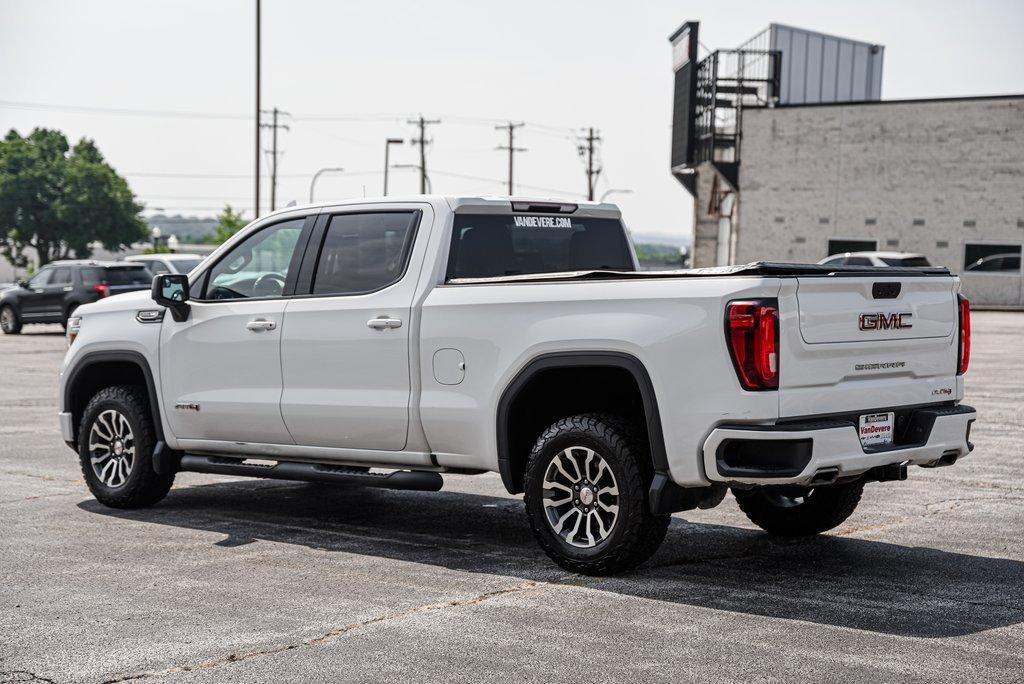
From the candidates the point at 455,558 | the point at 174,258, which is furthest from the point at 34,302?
the point at 455,558

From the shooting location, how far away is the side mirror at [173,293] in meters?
8.38

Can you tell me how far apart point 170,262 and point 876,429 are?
2686 cm

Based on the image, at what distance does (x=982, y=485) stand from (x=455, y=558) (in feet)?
14.9

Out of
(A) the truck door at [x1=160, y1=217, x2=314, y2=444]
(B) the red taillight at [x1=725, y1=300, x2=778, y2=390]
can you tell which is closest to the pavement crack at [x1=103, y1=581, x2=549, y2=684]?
(B) the red taillight at [x1=725, y1=300, x2=778, y2=390]

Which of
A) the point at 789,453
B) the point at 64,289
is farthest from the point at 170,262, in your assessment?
the point at 789,453

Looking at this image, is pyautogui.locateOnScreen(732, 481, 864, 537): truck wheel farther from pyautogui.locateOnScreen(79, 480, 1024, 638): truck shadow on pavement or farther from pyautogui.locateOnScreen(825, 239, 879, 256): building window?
pyautogui.locateOnScreen(825, 239, 879, 256): building window

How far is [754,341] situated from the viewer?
19.7 ft

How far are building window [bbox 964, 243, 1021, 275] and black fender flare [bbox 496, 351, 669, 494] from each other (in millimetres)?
46531

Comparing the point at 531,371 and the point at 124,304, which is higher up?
the point at 124,304

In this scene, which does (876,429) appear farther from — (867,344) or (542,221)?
(542,221)

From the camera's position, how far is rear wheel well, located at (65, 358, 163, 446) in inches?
357

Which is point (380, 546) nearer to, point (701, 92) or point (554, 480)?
point (554, 480)

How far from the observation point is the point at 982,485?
31.8 feet

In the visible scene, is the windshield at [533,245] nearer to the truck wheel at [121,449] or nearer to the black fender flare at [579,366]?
the black fender flare at [579,366]
